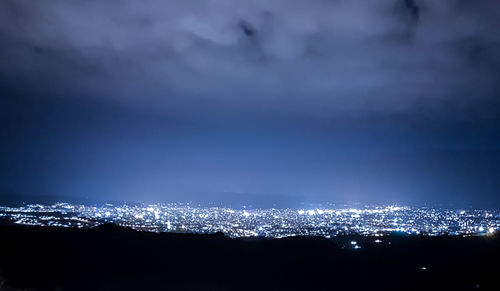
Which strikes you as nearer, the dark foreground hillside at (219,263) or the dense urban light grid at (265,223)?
the dark foreground hillside at (219,263)

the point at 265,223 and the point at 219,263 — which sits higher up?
the point at 265,223

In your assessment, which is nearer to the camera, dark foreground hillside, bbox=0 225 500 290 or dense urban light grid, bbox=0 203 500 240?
dark foreground hillside, bbox=0 225 500 290

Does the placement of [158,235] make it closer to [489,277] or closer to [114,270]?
[114,270]

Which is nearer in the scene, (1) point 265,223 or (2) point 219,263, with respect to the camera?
(2) point 219,263

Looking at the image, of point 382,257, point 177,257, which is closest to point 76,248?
point 177,257

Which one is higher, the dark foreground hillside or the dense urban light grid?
the dense urban light grid

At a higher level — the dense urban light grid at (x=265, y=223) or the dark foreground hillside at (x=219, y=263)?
the dense urban light grid at (x=265, y=223)

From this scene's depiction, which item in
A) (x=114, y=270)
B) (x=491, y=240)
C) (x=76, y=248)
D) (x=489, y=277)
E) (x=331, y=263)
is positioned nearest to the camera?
(x=114, y=270)

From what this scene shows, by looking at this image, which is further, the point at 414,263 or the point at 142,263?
the point at 414,263
